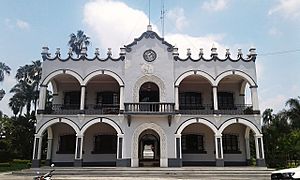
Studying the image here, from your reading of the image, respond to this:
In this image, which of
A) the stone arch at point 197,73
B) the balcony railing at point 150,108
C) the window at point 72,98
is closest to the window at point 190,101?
the stone arch at point 197,73

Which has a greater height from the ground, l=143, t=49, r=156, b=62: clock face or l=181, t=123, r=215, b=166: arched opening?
l=143, t=49, r=156, b=62: clock face

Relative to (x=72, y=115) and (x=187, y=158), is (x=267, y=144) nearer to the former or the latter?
(x=187, y=158)

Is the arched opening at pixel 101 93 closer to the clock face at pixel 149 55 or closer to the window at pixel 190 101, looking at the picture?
the clock face at pixel 149 55

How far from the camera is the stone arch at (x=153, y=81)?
20.2 meters

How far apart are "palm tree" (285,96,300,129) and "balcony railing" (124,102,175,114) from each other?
65.7 ft

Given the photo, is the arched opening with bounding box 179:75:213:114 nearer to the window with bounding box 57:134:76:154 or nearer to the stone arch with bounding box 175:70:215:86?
the stone arch with bounding box 175:70:215:86

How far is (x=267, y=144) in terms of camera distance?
25.0 meters

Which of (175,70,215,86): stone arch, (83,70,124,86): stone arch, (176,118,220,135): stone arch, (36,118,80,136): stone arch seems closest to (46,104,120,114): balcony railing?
(36,118,80,136): stone arch

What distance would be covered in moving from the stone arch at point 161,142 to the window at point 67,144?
5.51m

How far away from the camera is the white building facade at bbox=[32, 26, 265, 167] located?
63.9 feet

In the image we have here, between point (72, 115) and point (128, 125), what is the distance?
420 cm

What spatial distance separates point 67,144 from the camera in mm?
21719

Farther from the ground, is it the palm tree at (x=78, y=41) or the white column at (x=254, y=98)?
the palm tree at (x=78, y=41)

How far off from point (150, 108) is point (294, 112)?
22.4 meters
